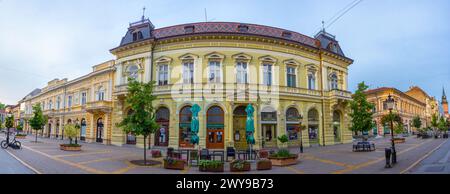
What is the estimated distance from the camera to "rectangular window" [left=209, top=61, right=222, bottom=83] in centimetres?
2036

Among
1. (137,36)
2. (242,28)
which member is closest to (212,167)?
(242,28)

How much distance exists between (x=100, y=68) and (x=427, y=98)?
62.0 metres

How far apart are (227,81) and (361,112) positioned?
472 inches

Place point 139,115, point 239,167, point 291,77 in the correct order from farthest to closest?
point 291,77 → point 139,115 → point 239,167

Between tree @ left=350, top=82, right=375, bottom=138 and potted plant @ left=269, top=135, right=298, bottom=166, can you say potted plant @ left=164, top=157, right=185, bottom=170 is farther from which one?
tree @ left=350, top=82, right=375, bottom=138

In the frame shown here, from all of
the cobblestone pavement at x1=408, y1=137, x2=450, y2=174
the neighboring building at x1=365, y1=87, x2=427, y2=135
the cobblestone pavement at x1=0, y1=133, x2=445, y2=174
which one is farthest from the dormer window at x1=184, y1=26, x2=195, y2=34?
the neighboring building at x1=365, y1=87, x2=427, y2=135

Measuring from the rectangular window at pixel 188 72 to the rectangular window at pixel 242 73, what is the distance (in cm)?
411

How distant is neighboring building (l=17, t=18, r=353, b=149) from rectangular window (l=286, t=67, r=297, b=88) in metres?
0.10

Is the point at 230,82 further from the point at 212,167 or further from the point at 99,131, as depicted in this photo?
the point at 99,131

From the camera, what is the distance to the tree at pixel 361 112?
19714mm

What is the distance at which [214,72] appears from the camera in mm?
20469

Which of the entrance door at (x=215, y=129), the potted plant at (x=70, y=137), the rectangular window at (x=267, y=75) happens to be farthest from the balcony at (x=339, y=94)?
the potted plant at (x=70, y=137)

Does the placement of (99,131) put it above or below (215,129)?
below
